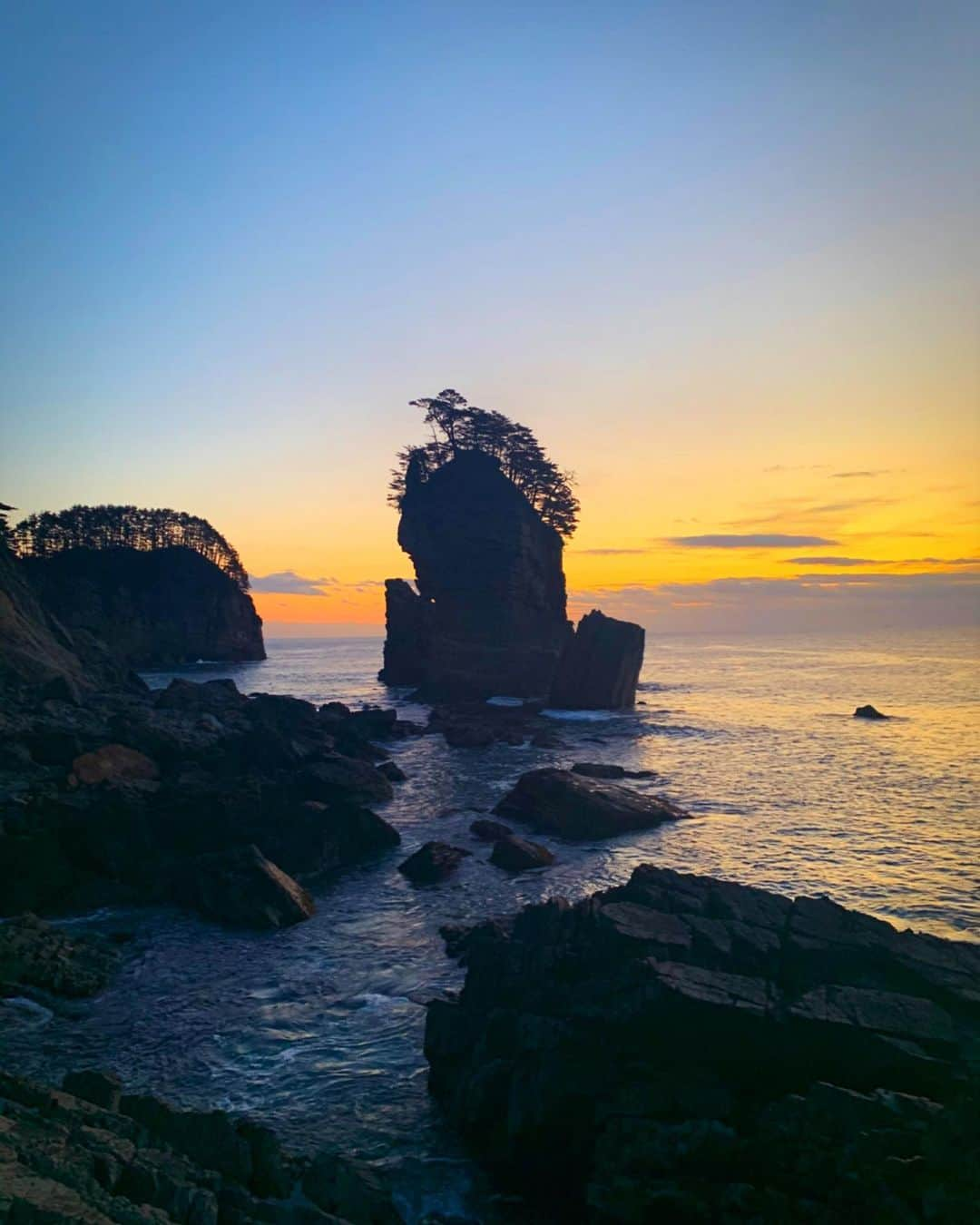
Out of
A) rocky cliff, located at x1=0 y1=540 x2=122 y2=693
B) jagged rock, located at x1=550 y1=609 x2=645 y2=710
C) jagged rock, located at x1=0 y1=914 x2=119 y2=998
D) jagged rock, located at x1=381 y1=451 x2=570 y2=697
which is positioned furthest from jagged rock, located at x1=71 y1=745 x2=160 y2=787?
jagged rock, located at x1=381 y1=451 x2=570 y2=697

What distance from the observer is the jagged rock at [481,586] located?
72.0 m

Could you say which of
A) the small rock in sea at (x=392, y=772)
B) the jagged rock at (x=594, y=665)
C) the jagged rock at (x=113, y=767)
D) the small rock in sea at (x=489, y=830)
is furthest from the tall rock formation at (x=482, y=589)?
the jagged rock at (x=113, y=767)

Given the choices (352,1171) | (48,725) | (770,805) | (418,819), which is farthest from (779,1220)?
(48,725)

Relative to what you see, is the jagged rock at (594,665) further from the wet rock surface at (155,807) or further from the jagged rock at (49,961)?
the jagged rock at (49,961)

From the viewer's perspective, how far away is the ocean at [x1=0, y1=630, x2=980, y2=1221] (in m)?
11.8

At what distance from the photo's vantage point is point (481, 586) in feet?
237

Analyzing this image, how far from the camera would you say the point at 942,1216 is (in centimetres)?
746

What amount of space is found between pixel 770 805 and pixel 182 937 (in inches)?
924

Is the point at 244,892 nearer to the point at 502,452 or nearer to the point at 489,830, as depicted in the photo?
the point at 489,830

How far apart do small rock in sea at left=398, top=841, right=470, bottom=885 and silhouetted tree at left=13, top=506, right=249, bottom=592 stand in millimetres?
105294

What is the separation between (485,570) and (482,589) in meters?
1.83

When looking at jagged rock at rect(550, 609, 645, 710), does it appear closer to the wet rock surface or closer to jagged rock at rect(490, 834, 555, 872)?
the wet rock surface

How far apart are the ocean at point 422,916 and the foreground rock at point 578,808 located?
0.84 meters

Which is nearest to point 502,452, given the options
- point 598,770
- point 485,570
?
point 485,570
